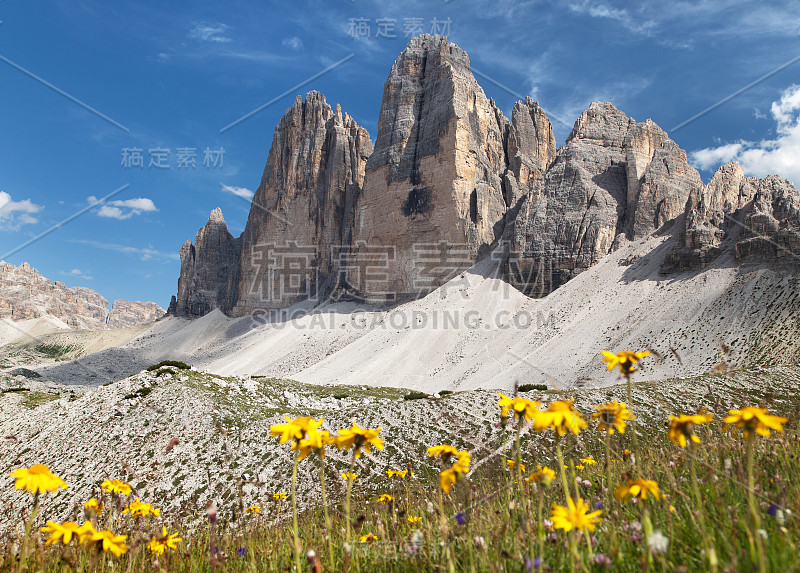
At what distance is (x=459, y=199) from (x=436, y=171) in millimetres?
8342

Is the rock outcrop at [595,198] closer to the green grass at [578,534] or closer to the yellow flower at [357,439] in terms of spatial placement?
the green grass at [578,534]

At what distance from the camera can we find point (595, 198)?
262ft

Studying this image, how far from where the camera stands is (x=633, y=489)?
246 cm

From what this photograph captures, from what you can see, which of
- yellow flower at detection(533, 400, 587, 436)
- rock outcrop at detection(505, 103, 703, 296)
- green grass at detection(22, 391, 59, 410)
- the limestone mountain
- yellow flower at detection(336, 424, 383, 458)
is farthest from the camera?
rock outcrop at detection(505, 103, 703, 296)

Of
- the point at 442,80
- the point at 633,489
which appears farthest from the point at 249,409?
the point at 442,80

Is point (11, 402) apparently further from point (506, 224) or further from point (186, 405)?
point (506, 224)

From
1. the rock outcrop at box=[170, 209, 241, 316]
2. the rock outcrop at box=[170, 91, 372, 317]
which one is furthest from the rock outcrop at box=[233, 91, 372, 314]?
the rock outcrop at box=[170, 209, 241, 316]

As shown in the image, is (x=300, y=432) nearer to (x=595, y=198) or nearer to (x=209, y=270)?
(x=595, y=198)

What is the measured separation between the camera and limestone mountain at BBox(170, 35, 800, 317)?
218 feet

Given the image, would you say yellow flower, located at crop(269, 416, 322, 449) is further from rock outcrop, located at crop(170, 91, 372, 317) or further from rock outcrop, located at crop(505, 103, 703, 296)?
rock outcrop, located at crop(170, 91, 372, 317)

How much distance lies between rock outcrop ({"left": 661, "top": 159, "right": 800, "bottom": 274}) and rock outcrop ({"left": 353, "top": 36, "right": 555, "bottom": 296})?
120 feet

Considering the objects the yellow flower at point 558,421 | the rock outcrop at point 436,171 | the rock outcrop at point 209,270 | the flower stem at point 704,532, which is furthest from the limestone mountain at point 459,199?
the yellow flower at point 558,421

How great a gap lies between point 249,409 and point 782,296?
153 feet

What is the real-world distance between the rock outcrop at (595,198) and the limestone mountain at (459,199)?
23 centimetres
